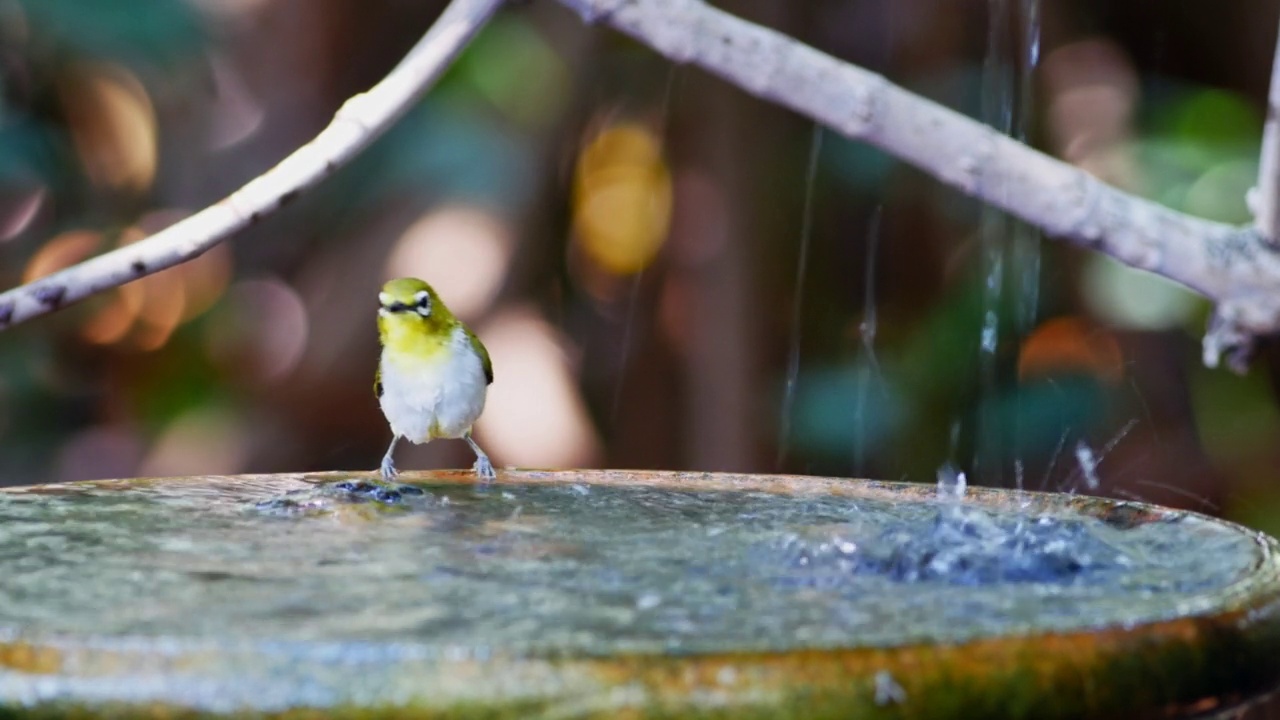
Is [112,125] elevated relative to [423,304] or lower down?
elevated

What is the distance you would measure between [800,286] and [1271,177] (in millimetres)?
2464

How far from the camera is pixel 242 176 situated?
513 centimetres

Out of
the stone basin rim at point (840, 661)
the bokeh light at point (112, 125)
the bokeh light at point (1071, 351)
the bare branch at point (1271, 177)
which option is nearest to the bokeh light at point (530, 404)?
the bokeh light at point (1071, 351)

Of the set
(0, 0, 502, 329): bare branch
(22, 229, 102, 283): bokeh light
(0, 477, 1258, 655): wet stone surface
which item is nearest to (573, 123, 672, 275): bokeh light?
(22, 229, 102, 283): bokeh light

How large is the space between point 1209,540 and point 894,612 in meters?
0.59

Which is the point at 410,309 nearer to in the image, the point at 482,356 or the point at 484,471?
the point at 482,356

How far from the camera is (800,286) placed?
4.71m

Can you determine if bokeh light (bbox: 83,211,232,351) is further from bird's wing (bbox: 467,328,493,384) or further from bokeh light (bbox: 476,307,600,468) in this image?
bird's wing (bbox: 467,328,493,384)

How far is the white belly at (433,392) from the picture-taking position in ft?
8.45

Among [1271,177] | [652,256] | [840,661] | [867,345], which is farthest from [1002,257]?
[840,661]

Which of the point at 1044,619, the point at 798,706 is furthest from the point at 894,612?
the point at 798,706

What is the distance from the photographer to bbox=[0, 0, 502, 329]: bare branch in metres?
1.90

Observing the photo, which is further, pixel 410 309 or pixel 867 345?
pixel 867 345

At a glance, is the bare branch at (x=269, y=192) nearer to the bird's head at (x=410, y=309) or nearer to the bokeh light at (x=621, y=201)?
the bird's head at (x=410, y=309)
